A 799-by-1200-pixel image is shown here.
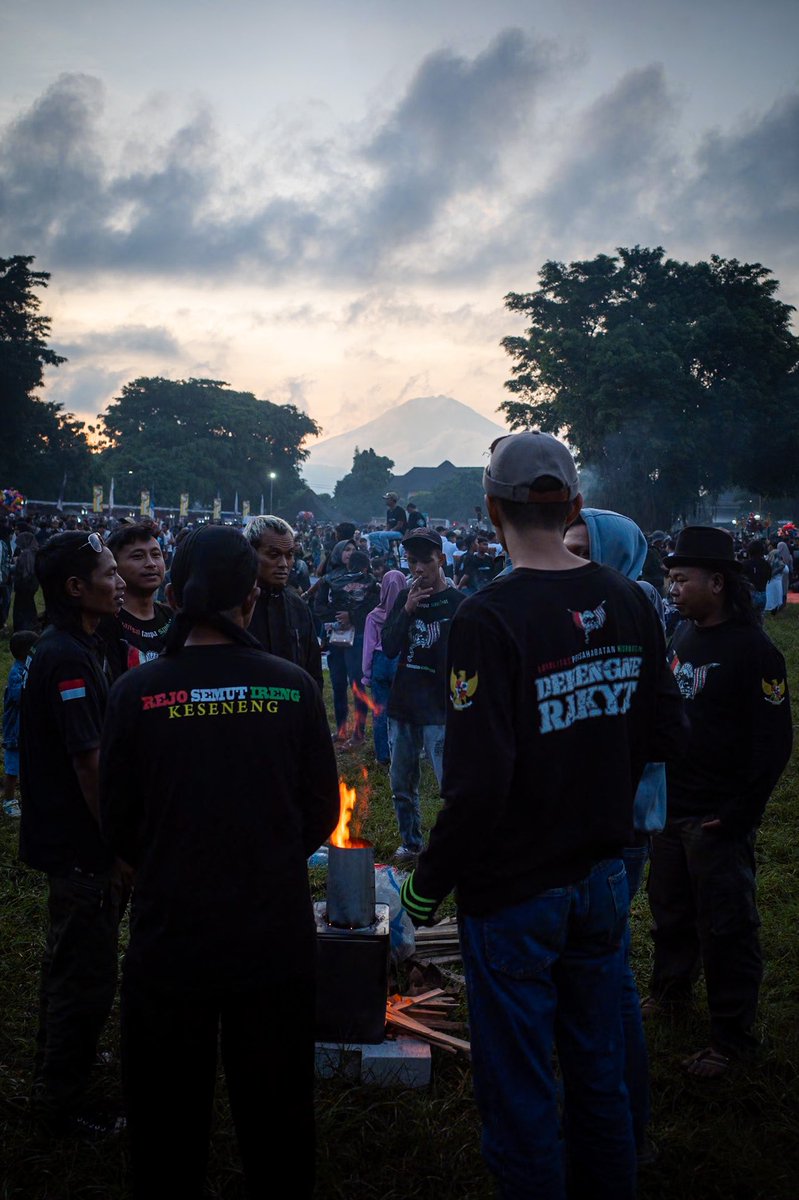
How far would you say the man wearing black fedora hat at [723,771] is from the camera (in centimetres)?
368

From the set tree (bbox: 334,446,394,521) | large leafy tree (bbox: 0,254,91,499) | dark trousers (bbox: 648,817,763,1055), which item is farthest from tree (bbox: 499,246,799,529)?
tree (bbox: 334,446,394,521)

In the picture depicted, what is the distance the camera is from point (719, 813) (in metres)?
3.73

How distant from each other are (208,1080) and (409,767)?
402 centimetres

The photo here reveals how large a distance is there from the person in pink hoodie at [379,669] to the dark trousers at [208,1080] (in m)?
6.30

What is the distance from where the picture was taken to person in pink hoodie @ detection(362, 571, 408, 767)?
28.2ft

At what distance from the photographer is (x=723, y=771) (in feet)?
12.4

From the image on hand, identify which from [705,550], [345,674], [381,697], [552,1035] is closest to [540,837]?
[552,1035]

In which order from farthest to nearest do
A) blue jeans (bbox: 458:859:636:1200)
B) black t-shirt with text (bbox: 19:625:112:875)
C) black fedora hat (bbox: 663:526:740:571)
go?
black fedora hat (bbox: 663:526:740:571), black t-shirt with text (bbox: 19:625:112:875), blue jeans (bbox: 458:859:636:1200)

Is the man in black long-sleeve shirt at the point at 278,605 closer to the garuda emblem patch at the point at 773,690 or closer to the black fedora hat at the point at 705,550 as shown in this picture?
the black fedora hat at the point at 705,550

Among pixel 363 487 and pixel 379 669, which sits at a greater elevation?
pixel 363 487

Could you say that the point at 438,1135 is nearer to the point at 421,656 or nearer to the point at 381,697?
the point at 421,656

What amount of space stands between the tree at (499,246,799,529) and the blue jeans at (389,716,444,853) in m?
35.3

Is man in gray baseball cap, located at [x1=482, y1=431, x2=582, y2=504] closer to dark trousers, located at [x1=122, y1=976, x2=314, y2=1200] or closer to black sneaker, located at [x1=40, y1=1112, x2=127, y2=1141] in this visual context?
dark trousers, located at [x1=122, y1=976, x2=314, y2=1200]

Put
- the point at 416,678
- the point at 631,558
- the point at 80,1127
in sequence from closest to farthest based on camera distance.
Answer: the point at 631,558
the point at 80,1127
the point at 416,678
